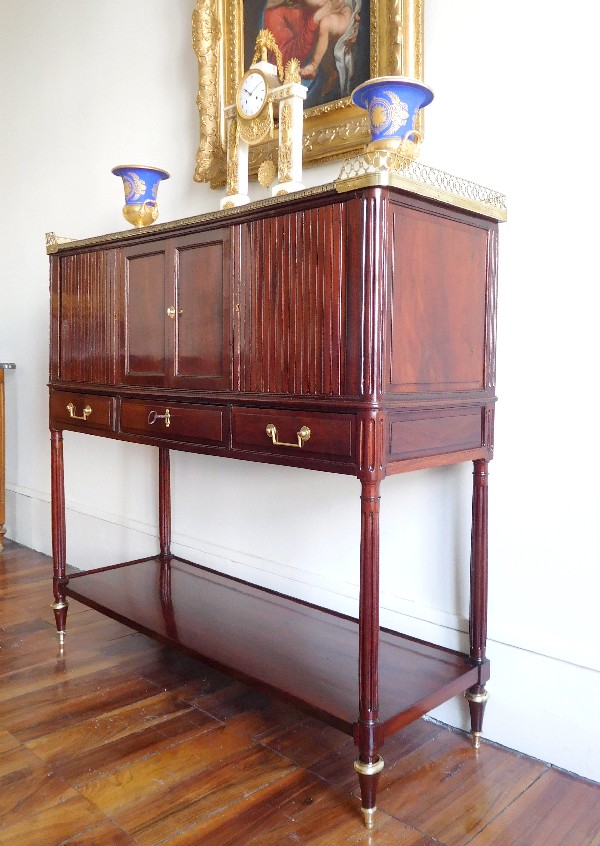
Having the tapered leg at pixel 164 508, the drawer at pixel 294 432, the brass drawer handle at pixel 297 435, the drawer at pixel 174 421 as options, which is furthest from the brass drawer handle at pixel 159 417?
the tapered leg at pixel 164 508

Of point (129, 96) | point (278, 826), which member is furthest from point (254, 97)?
point (278, 826)

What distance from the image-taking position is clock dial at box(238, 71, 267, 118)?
242 centimetres

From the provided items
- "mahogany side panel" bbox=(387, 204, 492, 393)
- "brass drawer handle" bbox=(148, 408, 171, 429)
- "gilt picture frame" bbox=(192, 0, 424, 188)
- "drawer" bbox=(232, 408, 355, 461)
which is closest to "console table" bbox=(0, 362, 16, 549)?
"gilt picture frame" bbox=(192, 0, 424, 188)

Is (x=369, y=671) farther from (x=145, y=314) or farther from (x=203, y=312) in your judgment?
(x=145, y=314)

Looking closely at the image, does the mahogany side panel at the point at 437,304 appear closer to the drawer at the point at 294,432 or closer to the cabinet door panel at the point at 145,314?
the drawer at the point at 294,432

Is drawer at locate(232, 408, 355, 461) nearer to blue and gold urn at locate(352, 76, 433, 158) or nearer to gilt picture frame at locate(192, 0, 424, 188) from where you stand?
blue and gold urn at locate(352, 76, 433, 158)

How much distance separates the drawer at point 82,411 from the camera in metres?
2.82

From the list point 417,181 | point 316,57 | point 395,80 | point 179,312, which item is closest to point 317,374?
point 417,181

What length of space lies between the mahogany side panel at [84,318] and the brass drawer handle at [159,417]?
290 millimetres

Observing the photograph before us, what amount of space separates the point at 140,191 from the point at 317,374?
1.35m

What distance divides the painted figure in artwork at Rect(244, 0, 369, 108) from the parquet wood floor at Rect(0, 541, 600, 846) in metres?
2.20

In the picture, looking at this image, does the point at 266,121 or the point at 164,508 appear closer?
the point at 266,121

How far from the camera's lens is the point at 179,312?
96.5 inches

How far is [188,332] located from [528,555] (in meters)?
1.28
